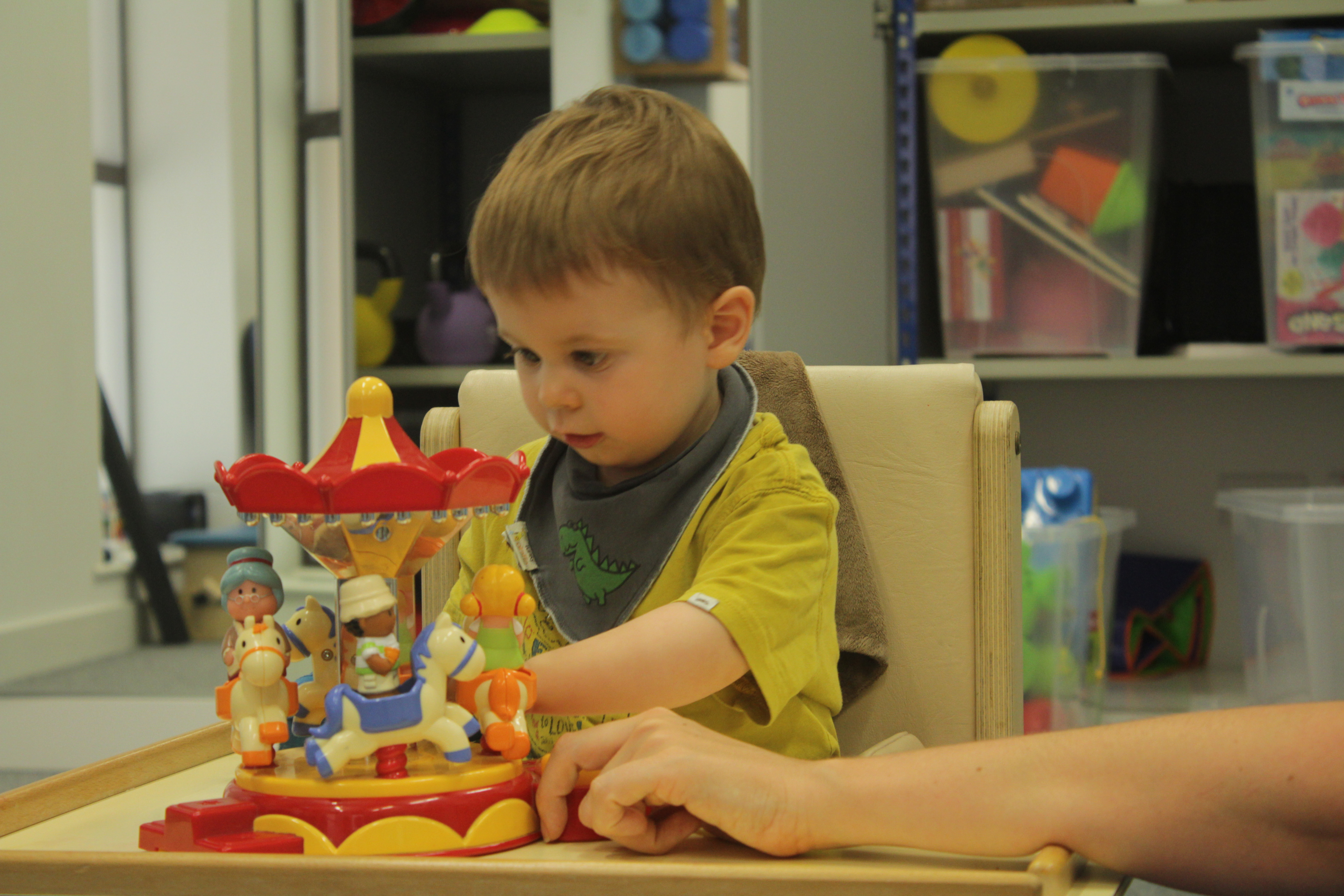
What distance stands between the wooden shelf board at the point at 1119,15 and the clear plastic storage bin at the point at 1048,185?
38 millimetres

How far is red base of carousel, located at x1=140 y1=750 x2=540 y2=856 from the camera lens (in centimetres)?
51

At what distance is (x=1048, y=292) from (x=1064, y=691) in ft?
1.70

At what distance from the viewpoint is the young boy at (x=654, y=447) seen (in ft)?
2.07

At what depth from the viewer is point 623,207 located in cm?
64

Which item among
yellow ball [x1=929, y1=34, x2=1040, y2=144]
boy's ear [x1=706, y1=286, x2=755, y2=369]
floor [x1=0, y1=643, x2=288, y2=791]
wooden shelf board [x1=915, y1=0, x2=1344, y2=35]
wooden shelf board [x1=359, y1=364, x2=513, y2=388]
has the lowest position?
floor [x1=0, y1=643, x2=288, y2=791]

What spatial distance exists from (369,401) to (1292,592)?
133 centimetres

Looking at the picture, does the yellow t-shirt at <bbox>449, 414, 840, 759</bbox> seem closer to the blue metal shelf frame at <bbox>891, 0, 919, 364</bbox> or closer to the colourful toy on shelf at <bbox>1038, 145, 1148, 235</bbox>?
the blue metal shelf frame at <bbox>891, 0, 919, 364</bbox>

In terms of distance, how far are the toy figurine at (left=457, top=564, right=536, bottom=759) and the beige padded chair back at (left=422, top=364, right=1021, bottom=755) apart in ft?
1.17

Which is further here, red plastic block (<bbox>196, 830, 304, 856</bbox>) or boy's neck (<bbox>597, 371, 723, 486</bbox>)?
boy's neck (<bbox>597, 371, 723, 486</bbox>)

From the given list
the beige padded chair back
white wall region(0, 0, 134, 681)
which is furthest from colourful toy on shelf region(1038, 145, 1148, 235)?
white wall region(0, 0, 134, 681)

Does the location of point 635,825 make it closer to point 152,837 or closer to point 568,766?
point 568,766

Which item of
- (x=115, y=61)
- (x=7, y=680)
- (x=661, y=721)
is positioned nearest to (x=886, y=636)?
(x=661, y=721)

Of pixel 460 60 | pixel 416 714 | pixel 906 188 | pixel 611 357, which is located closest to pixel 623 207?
pixel 611 357

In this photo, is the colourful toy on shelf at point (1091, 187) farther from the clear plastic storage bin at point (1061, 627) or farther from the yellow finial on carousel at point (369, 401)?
the yellow finial on carousel at point (369, 401)
